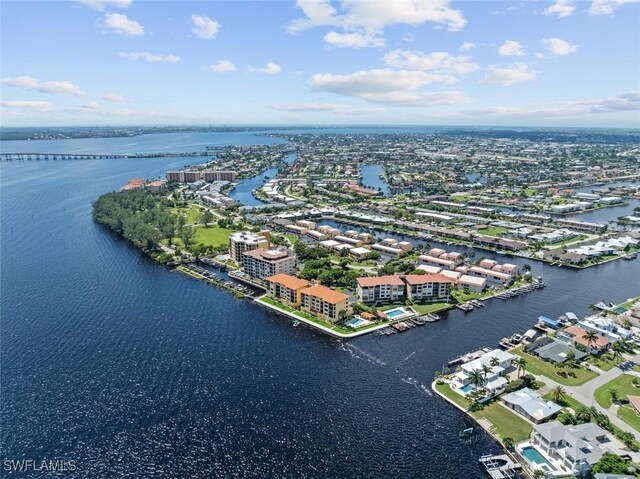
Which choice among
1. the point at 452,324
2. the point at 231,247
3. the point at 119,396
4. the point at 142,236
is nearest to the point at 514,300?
the point at 452,324

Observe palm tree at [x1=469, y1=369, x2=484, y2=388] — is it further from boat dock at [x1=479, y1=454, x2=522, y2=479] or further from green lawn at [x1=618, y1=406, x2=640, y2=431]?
green lawn at [x1=618, y1=406, x2=640, y2=431]

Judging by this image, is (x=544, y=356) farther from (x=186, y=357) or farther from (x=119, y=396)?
(x=119, y=396)

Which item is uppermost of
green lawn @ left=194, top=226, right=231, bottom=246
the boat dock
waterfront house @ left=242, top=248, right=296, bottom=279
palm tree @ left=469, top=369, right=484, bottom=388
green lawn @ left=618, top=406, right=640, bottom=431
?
waterfront house @ left=242, top=248, right=296, bottom=279

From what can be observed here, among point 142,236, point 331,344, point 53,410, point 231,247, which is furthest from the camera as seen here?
point 142,236

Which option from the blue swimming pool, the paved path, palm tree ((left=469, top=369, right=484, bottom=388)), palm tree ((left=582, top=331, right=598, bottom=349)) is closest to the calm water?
the blue swimming pool

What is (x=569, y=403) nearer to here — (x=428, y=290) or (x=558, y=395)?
(x=558, y=395)

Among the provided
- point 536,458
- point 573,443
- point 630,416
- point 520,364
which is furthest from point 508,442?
point 630,416
